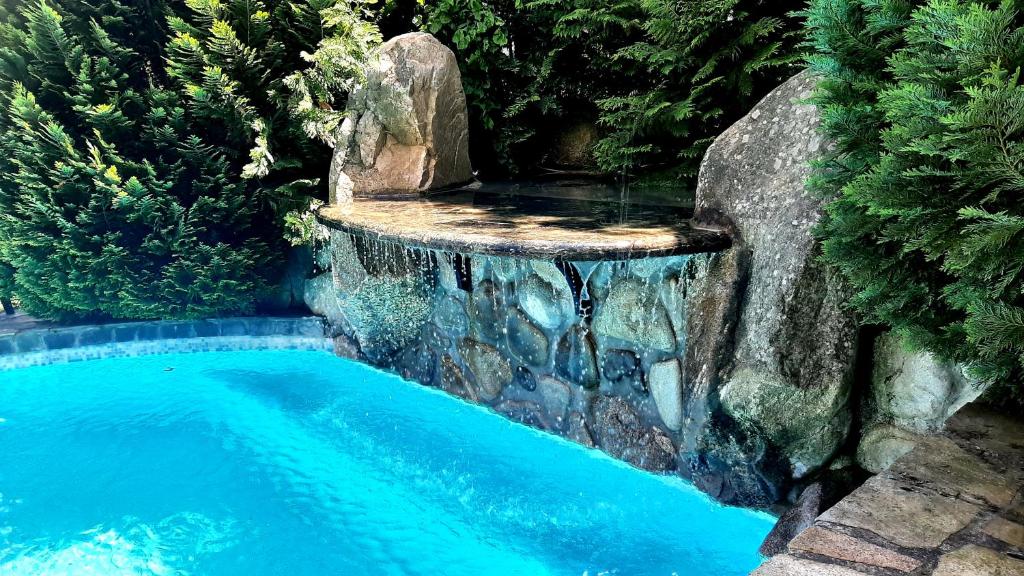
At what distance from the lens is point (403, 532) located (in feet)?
13.4

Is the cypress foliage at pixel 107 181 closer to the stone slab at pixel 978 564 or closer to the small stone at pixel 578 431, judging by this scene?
the small stone at pixel 578 431

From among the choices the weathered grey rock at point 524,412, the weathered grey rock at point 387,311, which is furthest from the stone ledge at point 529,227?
the weathered grey rock at point 524,412

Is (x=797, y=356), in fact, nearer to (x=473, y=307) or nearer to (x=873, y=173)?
(x=873, y=173)

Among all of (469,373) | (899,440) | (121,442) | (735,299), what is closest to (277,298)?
(121,442)

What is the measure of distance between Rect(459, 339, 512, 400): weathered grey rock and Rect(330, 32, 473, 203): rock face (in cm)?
172

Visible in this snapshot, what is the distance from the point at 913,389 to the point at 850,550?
166cm

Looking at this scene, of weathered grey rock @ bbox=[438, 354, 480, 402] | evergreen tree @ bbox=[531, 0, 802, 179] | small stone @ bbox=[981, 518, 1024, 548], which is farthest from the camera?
weathered grey rock @ bbox=[438, 354, 480, 402]

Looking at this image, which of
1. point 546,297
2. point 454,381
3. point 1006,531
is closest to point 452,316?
point 454,381

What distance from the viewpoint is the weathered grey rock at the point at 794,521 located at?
358cm

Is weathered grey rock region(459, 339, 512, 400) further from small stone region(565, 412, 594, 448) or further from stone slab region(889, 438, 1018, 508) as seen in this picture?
stone slab region(889, 438, 1018, 508)

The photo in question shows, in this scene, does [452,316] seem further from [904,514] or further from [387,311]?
[904,514]

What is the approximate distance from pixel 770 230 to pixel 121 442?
503 cm

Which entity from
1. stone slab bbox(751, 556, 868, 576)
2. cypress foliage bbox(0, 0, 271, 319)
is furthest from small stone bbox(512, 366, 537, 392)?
cypress foliage bbox(0, 0, 271, 319)

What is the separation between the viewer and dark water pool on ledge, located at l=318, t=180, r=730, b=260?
3.65m
